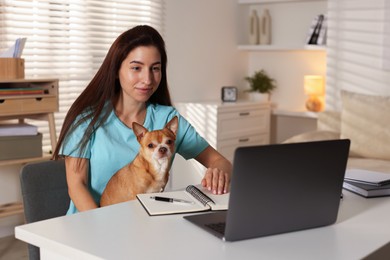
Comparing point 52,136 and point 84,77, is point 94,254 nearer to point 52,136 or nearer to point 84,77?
point 52,136

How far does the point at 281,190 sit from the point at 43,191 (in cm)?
76

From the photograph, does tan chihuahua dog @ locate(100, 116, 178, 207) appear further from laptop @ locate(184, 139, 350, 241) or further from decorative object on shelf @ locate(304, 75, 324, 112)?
decorative object on shelf @ locate(304, 75, 324, 112)

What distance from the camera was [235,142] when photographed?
5000mm

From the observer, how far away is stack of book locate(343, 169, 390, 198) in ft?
6.44

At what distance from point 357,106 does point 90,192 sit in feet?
8.55

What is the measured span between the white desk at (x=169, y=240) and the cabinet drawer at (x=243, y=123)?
318cm

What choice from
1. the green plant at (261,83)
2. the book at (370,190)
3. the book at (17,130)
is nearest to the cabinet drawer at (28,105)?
the book at (17,130)

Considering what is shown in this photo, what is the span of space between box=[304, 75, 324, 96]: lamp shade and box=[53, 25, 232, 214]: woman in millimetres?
3109

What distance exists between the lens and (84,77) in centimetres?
428

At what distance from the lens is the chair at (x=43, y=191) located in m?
1.86

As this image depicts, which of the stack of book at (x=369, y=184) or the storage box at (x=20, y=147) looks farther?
the storage box at (x=20, y=147)

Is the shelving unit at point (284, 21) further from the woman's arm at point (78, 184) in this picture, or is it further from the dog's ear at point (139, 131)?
the woman's arm at point (78, 184)

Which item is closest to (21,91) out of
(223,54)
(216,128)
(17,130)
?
(17,130)

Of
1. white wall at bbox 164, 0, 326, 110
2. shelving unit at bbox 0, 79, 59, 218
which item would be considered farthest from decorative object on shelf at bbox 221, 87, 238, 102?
shelving unit at bbox 0, 79, 59, 218
